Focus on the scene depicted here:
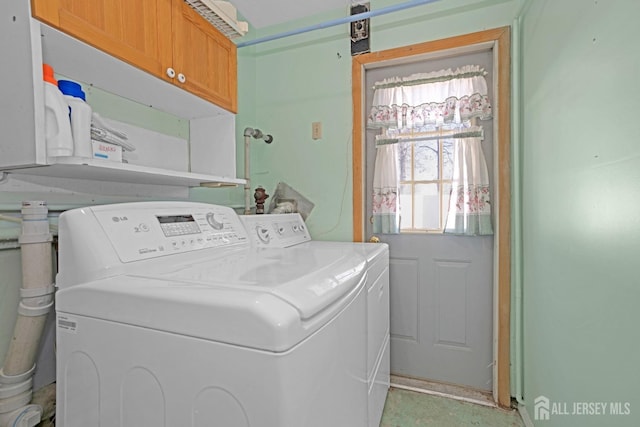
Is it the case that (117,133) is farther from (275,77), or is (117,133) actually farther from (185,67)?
(275,77)

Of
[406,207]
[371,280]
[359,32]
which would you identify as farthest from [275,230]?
[359,32]

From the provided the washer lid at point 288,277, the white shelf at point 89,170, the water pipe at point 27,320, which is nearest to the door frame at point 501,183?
the washer lid at point 288,277

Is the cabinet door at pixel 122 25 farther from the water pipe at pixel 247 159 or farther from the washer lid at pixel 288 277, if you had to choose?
the water pipe at pixel 247 159

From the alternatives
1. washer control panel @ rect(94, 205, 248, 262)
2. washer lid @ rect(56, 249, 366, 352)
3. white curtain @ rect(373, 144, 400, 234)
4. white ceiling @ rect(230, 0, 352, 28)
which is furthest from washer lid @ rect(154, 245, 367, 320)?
white ceiling @ rect(230, 0, 352, 28)

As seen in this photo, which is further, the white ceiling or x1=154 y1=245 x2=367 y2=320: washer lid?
the white ceiling

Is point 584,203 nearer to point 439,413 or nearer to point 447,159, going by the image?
point 447,159

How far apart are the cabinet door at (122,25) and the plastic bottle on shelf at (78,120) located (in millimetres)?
152

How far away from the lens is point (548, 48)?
4.17 ft

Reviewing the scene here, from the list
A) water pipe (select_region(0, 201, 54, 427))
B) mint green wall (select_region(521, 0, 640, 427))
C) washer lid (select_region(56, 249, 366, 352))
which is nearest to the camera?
washer lid (select_region(56, 249, 366, 352))

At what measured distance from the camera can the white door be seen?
5.98 feet

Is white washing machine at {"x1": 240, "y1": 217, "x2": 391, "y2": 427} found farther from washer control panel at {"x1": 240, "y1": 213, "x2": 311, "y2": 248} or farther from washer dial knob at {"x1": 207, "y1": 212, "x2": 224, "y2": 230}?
washer dial knob at {"x1": 207, "y1": 212, "x2": 224, "y2": 230}

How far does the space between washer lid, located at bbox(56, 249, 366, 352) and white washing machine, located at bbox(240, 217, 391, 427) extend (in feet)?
1.52

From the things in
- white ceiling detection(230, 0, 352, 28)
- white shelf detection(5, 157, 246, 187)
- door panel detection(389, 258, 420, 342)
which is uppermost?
white ceiling detection(230, 0, 352, 28)

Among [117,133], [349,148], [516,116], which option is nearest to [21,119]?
[117,133]
